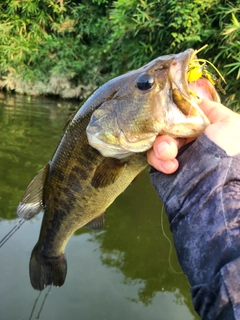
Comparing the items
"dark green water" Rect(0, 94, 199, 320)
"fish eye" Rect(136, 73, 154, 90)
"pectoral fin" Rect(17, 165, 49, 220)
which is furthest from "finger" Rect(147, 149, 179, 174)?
"dark green water" Rect(0, 94, 199, 320)

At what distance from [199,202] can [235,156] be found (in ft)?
0.64

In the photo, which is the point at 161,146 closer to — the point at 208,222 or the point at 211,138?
the point at 211,138

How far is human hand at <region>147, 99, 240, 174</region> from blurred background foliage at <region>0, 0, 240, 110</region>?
229 inches

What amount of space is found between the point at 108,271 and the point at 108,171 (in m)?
1.18

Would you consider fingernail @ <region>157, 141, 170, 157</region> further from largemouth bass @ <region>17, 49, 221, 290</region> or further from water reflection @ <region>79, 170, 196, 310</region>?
water reflection @ <region>79, 170, 196, 310</region>

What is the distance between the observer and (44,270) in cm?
191

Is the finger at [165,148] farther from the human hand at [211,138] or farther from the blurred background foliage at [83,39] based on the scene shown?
the blurred background foliage at [83,39]

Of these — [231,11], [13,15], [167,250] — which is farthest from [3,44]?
[167,250]

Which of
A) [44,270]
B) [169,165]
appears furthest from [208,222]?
[44,270]

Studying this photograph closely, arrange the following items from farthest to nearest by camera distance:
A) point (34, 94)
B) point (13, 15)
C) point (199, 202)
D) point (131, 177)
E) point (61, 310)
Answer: point (13, 15) → point (34, 94) → point (61, 310) → point (131, 177) → point (199, 202)

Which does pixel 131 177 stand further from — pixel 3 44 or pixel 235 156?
pixel 3 44

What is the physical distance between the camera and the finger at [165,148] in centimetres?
114

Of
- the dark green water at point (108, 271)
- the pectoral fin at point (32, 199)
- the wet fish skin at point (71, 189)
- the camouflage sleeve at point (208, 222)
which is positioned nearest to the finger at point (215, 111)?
the camouflage sleeve at point (208, 222)

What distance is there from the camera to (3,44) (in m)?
12.6
